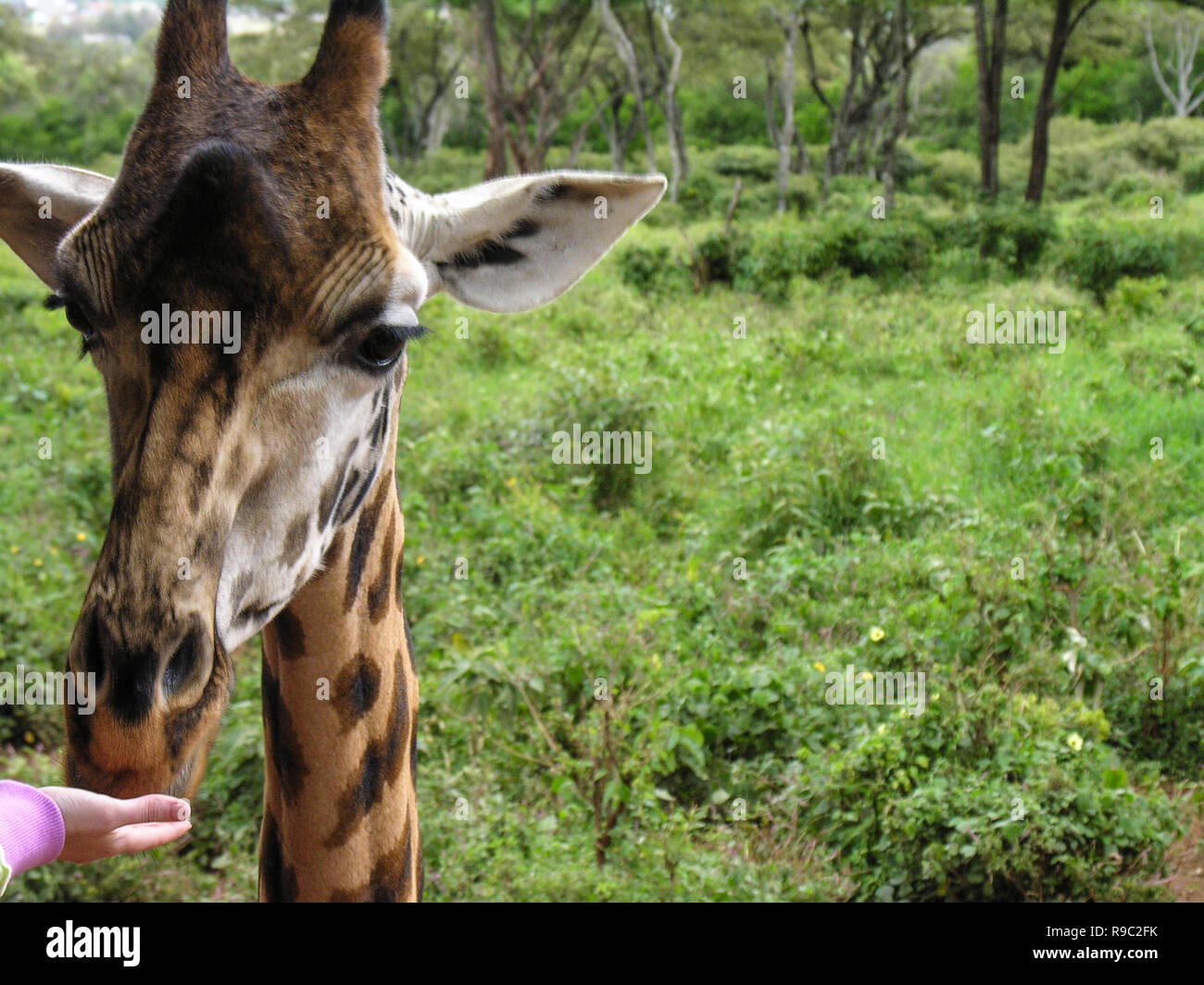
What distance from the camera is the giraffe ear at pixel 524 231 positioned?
241 cm

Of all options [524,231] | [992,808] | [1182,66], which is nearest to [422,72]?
[1182,66]

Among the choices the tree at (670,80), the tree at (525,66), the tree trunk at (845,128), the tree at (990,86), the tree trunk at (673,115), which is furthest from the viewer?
the tree trunk at (845,128)

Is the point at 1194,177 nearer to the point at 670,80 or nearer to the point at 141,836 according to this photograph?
the point at 670,80

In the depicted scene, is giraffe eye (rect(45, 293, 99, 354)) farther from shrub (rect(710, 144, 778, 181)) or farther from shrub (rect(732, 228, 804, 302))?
shrub (rect(710, 144, 778, 181))

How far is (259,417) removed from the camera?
1817mm

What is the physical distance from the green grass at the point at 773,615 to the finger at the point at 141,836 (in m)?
2.51

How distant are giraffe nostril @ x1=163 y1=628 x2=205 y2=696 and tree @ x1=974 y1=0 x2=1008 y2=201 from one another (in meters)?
16.8

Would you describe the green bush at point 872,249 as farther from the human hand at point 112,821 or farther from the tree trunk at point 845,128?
the tree trunk at point 845,128

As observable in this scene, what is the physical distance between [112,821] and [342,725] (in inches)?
27.3

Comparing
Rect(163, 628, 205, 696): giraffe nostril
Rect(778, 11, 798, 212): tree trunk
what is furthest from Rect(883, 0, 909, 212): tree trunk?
Rect(163, 628, 205, 696): giraffe nostril

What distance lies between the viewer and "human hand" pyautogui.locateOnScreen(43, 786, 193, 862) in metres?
1.59

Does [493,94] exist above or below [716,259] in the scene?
above

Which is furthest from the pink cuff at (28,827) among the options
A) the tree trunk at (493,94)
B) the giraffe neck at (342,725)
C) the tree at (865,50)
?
the tree at (865,50)
